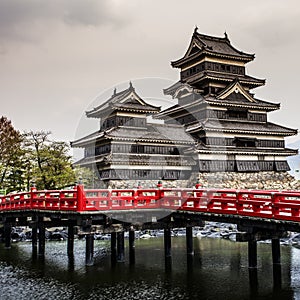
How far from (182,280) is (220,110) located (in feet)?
107

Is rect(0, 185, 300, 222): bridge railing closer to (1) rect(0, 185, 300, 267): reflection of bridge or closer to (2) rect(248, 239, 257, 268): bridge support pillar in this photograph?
(1) rect(0, 185, 300, 267): reflection of bridge

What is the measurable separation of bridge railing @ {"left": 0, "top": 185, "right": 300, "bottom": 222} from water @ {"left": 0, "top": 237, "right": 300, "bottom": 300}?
3391 mm

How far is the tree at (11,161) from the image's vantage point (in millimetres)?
40469

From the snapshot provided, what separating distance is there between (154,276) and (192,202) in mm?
4353

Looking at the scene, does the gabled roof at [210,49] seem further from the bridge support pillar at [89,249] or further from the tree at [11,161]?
the bridge support pillar at [89,249]

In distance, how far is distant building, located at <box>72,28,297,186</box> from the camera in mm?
44688

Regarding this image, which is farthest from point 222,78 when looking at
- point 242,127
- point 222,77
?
point 242,127

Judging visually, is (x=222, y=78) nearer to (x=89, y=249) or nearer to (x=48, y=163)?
(x=48, y=163)

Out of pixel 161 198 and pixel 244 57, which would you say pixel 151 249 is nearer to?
pixel 161 198

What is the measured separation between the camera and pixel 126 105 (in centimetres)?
4653

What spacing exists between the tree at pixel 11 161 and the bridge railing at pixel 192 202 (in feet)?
51.8

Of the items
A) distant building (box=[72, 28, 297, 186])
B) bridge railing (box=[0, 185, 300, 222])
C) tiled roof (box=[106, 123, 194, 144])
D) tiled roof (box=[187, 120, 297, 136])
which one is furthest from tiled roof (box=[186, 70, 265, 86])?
bridge railing (box=[0, 185, 300, 222])

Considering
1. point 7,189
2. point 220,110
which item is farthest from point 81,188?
point 220,110

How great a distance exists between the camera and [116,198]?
20.9 meters
